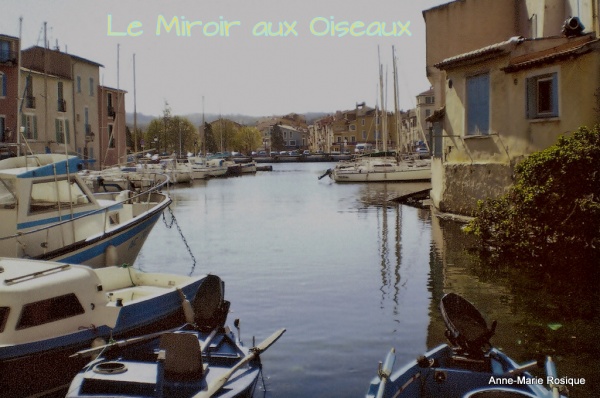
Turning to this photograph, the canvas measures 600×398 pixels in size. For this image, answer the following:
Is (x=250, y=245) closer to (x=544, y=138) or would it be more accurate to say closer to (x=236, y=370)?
(x=544, y=138)

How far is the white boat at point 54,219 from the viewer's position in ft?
52.5

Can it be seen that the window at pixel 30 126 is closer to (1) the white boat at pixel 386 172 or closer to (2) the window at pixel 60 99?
(2) the window at pixel 60 99

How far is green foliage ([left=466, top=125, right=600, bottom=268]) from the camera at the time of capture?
17109 mm

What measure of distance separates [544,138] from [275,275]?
9711mm

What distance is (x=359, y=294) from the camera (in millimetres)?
16922

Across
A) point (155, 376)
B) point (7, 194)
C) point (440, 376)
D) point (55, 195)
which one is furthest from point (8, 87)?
point (440, 376)

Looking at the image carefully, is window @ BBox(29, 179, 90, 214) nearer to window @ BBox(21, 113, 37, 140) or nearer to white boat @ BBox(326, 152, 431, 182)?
window @ BBox(21, 113, 37, 140)

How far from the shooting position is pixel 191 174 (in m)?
73.5

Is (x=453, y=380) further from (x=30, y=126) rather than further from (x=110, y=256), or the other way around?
(x=30, y=126)

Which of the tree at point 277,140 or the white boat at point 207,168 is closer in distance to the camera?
the white boat at point 207,168

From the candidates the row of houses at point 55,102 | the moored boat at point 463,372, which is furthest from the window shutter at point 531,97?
the row of houses at point 55,102

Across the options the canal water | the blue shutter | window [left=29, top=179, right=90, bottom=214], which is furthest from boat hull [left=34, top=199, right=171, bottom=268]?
the blue shutter

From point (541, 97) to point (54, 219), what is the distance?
15347mm

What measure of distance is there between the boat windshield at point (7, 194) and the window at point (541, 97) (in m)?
15.8
